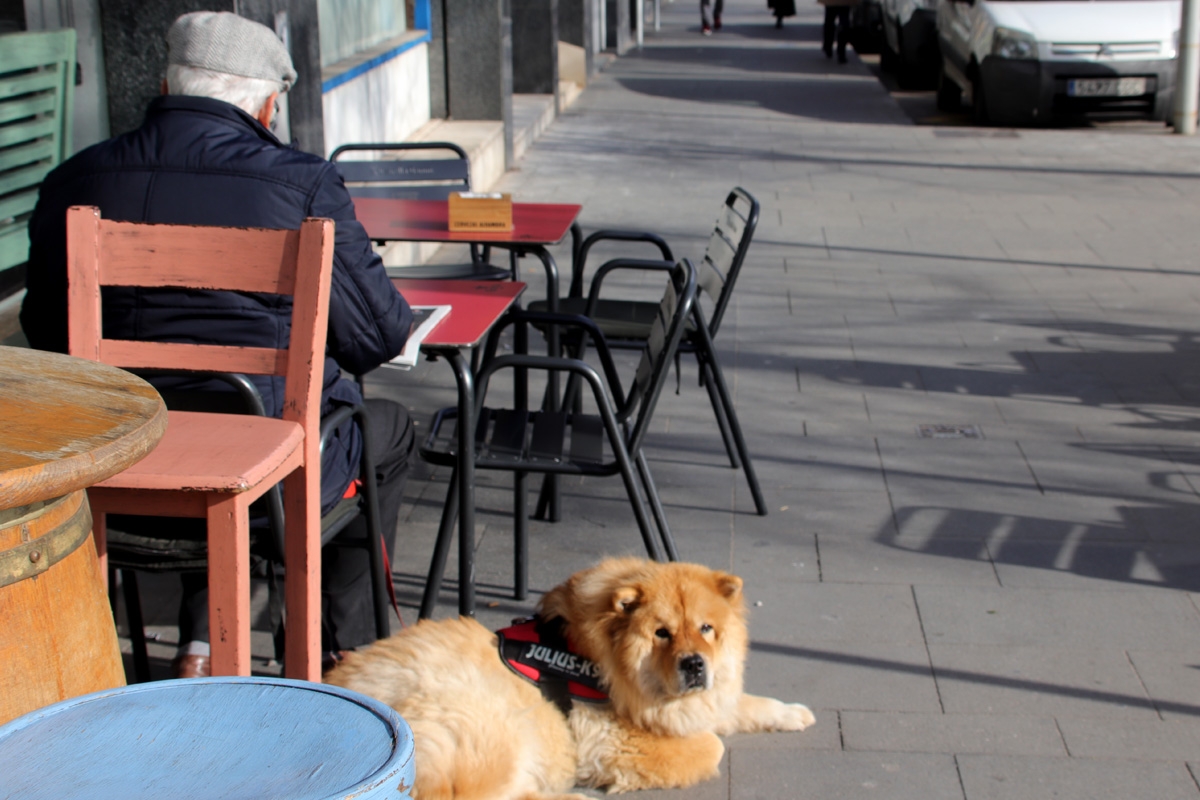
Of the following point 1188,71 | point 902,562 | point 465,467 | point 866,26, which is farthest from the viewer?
point 866,26

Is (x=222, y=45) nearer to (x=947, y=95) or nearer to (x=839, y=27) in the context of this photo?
(x=947, y=95)

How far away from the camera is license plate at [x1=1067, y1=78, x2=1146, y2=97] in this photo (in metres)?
13.0

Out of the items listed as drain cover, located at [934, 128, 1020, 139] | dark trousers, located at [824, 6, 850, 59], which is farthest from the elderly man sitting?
dark trousers, located at [824, 6, 850, 59]

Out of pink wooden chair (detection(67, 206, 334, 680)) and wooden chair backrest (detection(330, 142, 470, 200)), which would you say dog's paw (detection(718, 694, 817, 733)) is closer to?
pink wooden chair (detection(67, 206, 334, 680))

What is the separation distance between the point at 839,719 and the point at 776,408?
2496mm

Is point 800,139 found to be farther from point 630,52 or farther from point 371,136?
point 630,52

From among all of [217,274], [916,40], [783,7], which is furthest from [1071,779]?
[783,7]

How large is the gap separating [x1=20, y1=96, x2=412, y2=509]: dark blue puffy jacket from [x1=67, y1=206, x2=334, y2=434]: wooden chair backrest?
0.17 m

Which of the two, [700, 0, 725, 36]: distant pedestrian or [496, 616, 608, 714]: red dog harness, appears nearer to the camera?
[496, 616, 608, 714]: red dog harness

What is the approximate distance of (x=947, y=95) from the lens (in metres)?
16.0

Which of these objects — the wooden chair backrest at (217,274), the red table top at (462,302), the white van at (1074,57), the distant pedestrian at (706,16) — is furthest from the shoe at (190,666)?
the distant pedestrian at (706,16)

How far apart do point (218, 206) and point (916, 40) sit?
17121 millimetres

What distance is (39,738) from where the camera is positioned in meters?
1.34

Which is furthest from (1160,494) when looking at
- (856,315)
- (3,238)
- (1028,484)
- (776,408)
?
(3,238)
